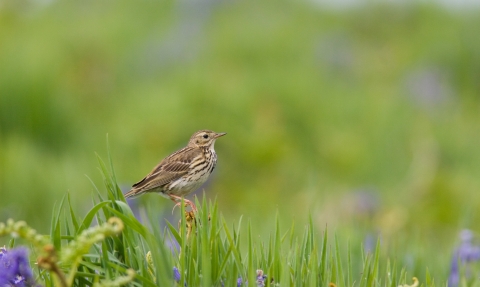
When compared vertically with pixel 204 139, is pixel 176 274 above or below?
below

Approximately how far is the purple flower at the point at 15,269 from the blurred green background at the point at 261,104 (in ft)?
8.19

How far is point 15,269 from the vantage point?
2551 millimetres

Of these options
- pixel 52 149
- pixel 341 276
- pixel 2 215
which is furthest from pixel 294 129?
pixel 341 276

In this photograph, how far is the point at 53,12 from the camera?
1809 centimetres

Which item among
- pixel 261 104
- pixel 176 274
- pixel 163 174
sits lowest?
pixel 261 104

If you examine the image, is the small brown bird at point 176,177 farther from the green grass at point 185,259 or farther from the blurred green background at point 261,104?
the green grass at point 185,259

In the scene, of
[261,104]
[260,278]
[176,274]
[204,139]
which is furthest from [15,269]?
[261,104]

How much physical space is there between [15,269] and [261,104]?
10171mm

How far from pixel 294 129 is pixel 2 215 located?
644 centimetres

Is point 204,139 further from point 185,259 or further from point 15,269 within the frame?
point 15,269

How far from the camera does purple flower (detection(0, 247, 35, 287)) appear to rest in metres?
2.52

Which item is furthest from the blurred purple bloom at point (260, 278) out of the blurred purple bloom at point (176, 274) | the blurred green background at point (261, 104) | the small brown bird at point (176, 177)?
the blurred green background at point (261, 104)

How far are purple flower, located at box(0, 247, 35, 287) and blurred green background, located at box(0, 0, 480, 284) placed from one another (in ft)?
8.19

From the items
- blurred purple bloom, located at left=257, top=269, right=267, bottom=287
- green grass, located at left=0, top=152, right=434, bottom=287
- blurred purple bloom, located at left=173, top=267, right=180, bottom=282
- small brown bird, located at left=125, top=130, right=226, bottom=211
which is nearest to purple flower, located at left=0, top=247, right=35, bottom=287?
green grass, located at left=0, top=152, right=434, bottom=287
